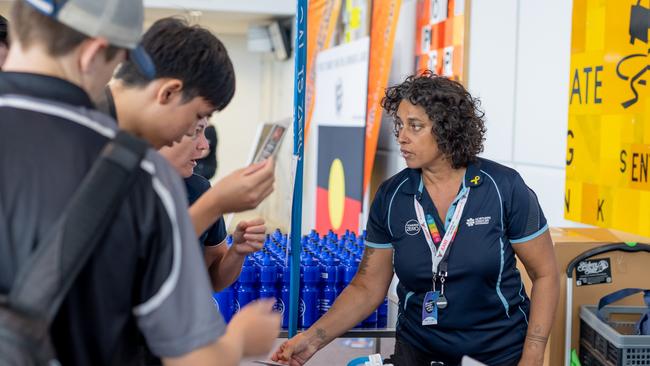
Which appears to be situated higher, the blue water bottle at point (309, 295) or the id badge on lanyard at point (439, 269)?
the id badge on lanyard at point (439, 269)

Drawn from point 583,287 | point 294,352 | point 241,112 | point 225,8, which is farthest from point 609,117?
point 241,112

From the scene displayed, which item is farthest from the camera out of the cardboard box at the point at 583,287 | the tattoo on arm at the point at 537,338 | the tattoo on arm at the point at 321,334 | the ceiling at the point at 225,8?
the ceiling at the point at 225,8

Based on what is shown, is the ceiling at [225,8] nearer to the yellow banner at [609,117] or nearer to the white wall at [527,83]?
the white wall at [527,83]

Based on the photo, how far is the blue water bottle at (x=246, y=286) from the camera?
9.95 feet

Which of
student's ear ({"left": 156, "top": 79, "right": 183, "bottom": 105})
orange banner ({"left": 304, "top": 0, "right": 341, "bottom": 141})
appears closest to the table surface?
student's ear ({"left": 156, "top": 79, "right": 183, "bottom": 105})

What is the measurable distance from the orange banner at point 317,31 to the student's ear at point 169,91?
261 inches

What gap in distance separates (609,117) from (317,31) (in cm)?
587

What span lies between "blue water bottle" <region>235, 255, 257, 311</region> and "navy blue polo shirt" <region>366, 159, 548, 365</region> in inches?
30.5

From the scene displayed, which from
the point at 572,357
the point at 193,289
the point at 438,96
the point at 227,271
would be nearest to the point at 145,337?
the point at 193,289

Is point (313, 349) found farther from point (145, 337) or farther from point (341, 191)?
point (341, 191)

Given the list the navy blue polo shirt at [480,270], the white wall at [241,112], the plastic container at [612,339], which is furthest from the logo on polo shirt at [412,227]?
the white wall at [241,112]

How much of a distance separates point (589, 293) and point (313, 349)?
3.21 feet

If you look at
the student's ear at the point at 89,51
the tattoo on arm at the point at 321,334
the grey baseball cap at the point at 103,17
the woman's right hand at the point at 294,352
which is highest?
the grey baseball cap at the point at 103,17

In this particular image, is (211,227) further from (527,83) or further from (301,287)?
(527,83)
